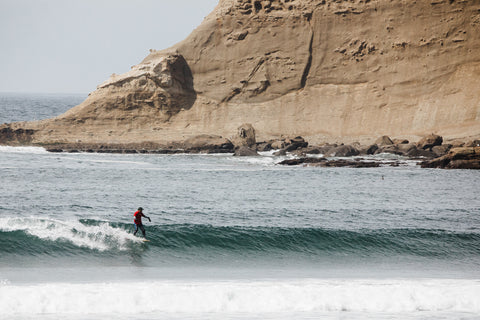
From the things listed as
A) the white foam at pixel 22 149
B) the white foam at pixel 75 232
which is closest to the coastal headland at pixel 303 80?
the white foam at pixel 22 149

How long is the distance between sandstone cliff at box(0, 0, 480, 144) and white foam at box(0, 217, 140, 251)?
96.8 ft

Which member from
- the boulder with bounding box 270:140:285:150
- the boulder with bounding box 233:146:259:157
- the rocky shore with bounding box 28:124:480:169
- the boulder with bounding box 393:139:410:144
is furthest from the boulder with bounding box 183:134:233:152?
the boulder with bounding box 393:139:410:144

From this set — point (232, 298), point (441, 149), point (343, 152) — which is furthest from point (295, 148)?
point (232, 298)

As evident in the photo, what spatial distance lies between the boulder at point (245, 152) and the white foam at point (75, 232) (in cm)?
2374

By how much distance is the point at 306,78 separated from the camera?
5300 centimetres

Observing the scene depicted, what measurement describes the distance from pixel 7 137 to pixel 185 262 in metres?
33.7

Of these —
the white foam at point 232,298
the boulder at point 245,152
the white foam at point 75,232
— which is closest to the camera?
the white foam at point 232,298

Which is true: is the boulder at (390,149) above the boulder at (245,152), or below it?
above

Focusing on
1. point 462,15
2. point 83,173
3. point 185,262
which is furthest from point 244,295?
point 462,15

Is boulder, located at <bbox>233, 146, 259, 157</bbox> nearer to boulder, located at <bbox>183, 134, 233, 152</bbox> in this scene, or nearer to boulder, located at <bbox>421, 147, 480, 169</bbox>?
boulder, located at <bbox>183, 134, 233, 152</bbox>

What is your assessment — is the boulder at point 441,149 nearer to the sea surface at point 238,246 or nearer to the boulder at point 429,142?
the boulder at point 429,142

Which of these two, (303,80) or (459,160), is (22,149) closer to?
(303,80)

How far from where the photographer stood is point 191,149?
44656 mm

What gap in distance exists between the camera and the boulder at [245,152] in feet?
138
